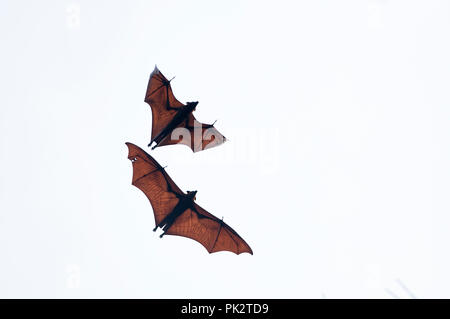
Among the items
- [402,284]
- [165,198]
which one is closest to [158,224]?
[165,198]

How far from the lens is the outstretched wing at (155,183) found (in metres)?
17.8

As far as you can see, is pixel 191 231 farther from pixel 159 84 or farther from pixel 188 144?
pixel 159 84

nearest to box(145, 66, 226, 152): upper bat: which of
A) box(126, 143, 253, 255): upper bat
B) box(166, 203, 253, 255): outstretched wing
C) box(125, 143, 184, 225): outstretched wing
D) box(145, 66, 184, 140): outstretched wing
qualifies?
box(145, 66, 184, 140): outstretched wing

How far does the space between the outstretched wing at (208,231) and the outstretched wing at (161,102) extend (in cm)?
468

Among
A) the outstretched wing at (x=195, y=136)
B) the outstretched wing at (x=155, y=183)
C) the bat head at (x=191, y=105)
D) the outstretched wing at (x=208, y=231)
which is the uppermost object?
the bat head at (x=191, y=105)

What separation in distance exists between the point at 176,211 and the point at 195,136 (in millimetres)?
4258

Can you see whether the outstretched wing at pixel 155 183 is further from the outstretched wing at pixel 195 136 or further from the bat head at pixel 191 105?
the bat head at pixel 191 105

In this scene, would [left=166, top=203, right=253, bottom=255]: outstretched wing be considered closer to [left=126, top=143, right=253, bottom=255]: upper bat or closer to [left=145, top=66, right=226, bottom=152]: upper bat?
[left=126, top=143, right=253, bottom=255]: upper bat

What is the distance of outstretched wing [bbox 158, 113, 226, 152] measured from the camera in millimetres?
18875

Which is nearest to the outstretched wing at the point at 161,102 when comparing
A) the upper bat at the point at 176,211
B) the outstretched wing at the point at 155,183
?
the outstretched wing at the point at 155,183

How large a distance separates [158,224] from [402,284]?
21.1 m

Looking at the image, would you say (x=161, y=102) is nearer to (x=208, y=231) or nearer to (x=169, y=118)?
(x=169, y=118)

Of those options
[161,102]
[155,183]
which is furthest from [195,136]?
[155,183]

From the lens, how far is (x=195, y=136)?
1967 centimetres
